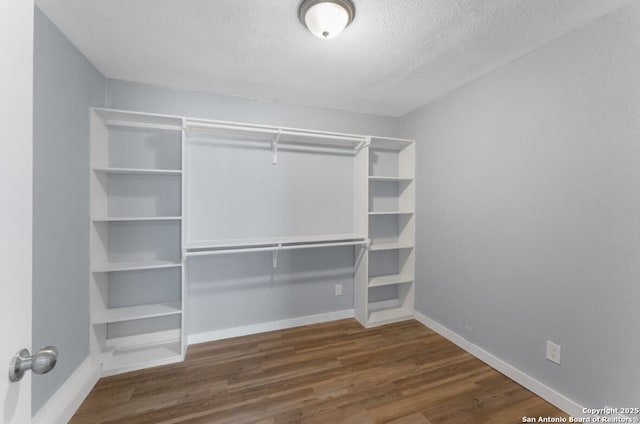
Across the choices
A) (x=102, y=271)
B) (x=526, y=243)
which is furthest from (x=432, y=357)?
(x=102, y=271)

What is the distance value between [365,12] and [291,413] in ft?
7.74

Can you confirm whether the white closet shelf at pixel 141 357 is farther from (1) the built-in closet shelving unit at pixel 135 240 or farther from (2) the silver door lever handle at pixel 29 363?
(2) the silver door lever handle at pixel 29 363

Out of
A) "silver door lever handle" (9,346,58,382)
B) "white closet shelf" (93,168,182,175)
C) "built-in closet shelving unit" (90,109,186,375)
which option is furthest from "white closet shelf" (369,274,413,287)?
"silver door lever handle" (9,346,58,382)

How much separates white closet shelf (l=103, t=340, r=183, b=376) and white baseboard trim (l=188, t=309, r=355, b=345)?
220 millimetres

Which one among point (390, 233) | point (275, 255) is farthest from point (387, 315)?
point (275, 255)

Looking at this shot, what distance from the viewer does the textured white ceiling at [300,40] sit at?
4.60ft

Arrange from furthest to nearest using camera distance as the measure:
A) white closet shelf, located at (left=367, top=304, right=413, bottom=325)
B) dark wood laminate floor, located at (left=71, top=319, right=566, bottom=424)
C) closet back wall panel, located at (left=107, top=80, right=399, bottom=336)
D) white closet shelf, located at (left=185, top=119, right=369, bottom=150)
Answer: white closet shelf, located at (left=367, top=304, right=413, bottom=325)
closet back wall panel, located at (left=107, top=80, right=399, bottom=336)
white closet shelf, located at (left=185, top=119, right=369, bottom=150)
dark wood laminate floor, located at (left=71, top=319, right=566, bottom=424)

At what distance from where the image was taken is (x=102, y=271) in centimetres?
193

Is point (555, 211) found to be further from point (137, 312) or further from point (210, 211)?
point (137, 312)

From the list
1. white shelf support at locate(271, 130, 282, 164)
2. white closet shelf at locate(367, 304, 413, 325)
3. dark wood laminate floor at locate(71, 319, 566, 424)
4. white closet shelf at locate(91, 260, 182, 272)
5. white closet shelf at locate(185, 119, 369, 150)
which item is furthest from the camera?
white closet shelf at locate(367, 304, 413, 325)

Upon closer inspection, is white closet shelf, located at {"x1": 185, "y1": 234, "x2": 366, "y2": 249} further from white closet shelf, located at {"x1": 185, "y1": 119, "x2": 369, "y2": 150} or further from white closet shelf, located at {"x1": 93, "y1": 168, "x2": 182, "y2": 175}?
white closet shelf, located at {"x1": 185, "y1": 119, "x2": 369, "y2": 150}

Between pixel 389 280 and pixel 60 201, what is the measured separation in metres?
2.76

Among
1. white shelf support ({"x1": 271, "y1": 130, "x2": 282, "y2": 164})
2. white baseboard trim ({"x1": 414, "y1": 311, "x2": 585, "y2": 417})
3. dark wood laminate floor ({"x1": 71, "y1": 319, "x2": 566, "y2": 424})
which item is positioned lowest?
dark wood laminate floor ({"x1": 71, "y1": 319, "x2": 566, "y2": 424})

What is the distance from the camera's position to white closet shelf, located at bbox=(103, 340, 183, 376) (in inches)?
77.0
